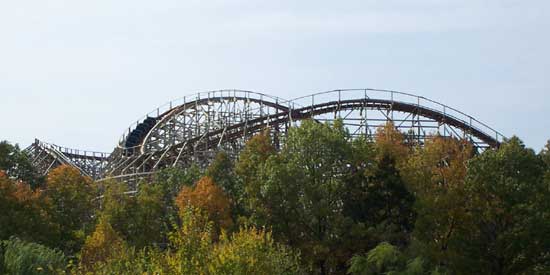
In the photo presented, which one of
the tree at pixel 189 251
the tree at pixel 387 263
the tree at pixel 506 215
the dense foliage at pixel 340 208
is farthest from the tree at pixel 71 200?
the tree at pixel 189 251

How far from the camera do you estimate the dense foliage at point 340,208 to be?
35969 millimetres

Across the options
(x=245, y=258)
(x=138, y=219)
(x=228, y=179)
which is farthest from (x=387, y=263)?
(x=228, y=179)

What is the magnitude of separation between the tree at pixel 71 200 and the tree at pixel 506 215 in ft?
48.3

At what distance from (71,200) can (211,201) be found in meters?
6.70

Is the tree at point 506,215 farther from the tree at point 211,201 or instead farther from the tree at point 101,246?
the tree at point 101,246

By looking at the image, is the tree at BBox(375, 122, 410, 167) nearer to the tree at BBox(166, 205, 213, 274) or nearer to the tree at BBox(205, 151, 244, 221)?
the tree at BBox(205, 151, 244, 221)

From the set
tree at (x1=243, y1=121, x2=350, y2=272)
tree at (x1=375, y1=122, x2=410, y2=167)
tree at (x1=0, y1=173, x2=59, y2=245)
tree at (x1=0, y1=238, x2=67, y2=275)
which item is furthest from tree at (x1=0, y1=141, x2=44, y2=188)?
tree at (x1=0, y1=238, x2=67, y2=275)

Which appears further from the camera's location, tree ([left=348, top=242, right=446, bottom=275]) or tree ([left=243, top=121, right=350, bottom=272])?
tree ([left=243, top=121, right=350, bottom=272])

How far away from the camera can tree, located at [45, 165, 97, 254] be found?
1697 inches

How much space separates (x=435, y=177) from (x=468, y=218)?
3.02 meters

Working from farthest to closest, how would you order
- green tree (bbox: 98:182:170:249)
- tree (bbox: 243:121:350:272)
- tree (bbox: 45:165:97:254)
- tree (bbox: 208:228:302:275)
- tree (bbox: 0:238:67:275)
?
tree (bbox: 45:165:97:254) → green tree (bbox: 98:182:170:249) → tree (bbox: 243:121:350:272) → tree (bbox: 0:238:67:275) → tree (bbox: 208:228:302:275)

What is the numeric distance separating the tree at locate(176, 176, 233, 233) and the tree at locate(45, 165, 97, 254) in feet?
13.9

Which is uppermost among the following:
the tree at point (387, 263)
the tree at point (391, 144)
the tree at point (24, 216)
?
the tree at point (391, 144)

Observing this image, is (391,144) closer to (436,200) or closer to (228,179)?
(436,200)
